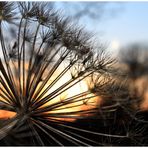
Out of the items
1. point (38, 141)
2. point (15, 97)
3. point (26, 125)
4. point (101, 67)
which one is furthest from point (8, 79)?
point (101, 67)

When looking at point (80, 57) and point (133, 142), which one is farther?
point (80, 57)

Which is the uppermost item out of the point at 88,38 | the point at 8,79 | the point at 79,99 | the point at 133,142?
the point at 88,38

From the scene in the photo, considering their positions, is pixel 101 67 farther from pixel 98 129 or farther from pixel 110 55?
pixel 98 129

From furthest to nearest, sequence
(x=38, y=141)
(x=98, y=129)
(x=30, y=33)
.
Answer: (x=30, y=33)
(x=98, y=129)
(x=38, y=141)

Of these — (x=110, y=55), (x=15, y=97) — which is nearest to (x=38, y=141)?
(x=15, y=97)

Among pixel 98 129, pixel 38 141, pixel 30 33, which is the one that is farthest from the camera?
pixel 30 33

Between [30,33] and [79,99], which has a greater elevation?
[30,33]

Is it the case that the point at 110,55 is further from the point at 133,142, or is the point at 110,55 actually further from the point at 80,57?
the point at 133,142
